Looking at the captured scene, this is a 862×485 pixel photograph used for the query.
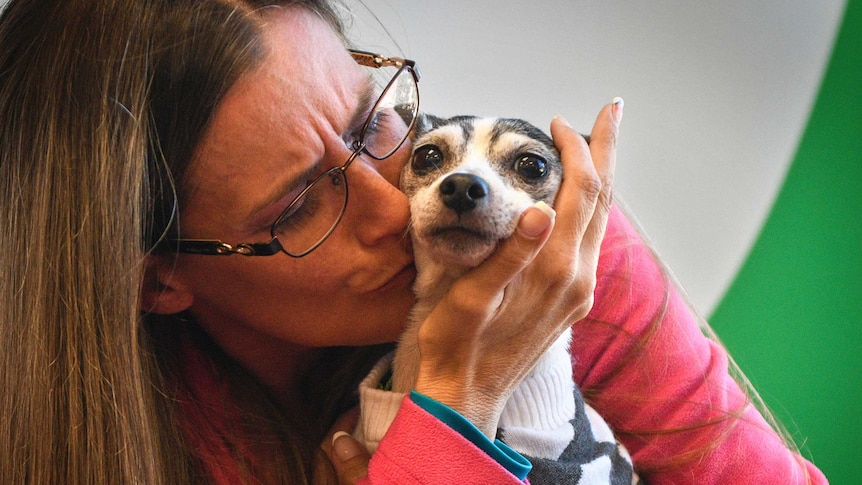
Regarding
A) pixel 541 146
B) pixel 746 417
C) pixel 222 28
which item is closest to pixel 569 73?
pixel 541 146

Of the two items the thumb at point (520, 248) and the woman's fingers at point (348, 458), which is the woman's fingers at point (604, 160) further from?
the woman's fingers at point (348, 458)

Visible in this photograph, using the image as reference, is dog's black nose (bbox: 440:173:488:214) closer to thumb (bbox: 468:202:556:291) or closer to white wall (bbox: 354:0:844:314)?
A: thumb (bbox: 468:202:556:291)

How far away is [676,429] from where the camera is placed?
1.16m

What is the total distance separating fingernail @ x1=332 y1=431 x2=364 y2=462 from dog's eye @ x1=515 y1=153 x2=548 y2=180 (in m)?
0.54

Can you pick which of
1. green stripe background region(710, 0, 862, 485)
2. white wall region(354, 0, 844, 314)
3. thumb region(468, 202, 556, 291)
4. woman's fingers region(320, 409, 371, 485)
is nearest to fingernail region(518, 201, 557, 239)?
thumb region(468, 202, 556, 291)

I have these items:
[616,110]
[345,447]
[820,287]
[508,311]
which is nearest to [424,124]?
[616,110]

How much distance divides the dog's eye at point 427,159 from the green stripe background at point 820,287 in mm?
1431

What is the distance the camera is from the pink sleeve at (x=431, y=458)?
847 mm

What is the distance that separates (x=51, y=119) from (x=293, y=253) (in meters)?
0.38

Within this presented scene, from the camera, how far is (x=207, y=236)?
98 centimetres

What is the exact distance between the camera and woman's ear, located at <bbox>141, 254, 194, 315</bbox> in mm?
1025

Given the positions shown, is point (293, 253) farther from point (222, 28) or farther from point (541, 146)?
point (541, 146)

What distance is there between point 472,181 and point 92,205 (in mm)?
533

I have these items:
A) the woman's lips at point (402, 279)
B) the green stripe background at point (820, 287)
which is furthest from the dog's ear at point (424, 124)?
the green stripe background at point (820, 287)
